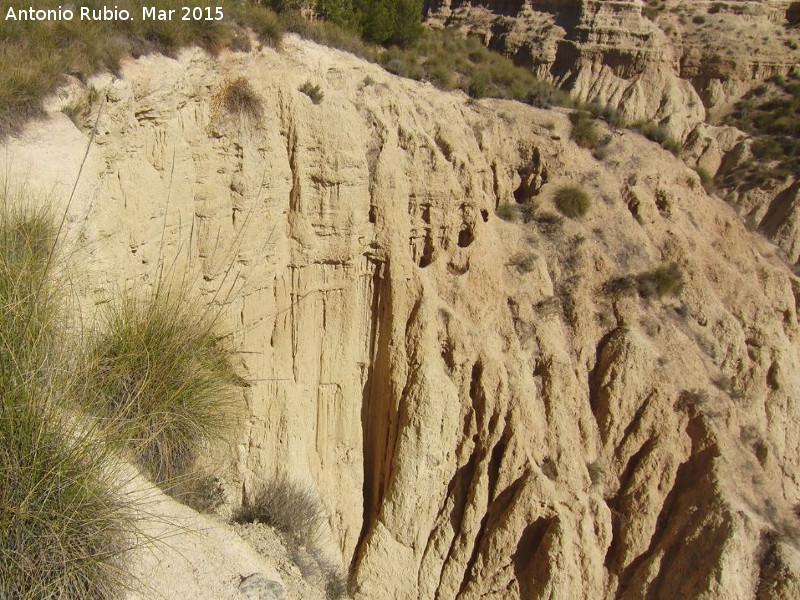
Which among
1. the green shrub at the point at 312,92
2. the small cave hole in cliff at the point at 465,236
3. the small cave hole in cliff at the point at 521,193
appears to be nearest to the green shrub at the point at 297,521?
the small cave hole in cliff at the point at 465,236

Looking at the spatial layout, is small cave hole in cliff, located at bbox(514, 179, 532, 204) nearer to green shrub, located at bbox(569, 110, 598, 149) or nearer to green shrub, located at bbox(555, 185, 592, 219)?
green shrub, located at bbox(555, 185, 592, 219)

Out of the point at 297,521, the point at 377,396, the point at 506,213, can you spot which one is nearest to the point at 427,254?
the point at 506,213

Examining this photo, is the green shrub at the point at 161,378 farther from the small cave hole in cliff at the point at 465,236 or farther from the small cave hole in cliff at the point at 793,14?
the small cave hole in cliff at the point at 793,14

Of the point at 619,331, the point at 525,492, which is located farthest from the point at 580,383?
the point at 525,492

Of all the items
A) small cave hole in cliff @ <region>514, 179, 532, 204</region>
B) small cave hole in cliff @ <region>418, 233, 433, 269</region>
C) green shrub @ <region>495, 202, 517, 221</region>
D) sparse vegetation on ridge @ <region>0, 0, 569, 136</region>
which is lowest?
small cave hole in cliff @ <region>418, 233, 433, 269</region>

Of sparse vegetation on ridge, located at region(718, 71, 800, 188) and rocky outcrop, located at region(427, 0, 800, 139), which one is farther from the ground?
rocky outcrop, located at region(427, 0, 800, 139)

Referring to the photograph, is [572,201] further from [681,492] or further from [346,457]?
[346,457]

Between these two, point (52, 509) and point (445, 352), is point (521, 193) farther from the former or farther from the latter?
point (52, 509)

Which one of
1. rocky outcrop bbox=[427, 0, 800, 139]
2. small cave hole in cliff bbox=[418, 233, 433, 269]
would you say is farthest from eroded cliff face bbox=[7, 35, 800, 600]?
rocky outcrop bbox=[427, 0, 800, 139]
